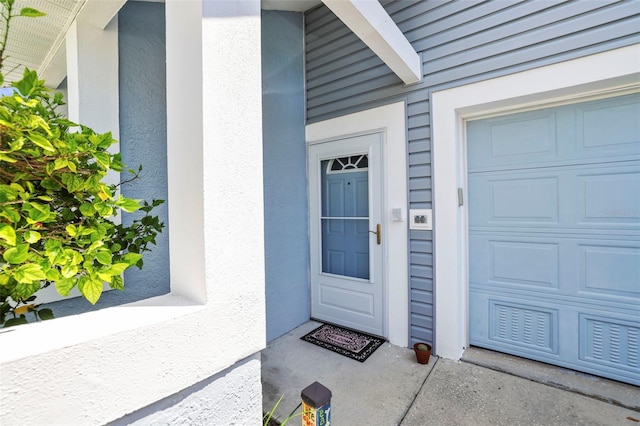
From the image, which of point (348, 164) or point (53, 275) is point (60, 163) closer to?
point (53, 275)

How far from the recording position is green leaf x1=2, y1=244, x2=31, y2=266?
24.4 inches

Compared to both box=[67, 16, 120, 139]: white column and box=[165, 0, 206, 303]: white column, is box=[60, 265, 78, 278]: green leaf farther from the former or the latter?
box=[67, 16, 120, 139]: white column

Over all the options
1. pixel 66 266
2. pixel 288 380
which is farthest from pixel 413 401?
pixel 66 266

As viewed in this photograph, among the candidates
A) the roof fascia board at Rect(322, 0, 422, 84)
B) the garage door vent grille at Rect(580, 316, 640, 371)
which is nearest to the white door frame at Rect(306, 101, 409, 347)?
the roof fascia board at Rect(322, 0, 422, 84)

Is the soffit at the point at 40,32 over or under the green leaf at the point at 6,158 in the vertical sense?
over

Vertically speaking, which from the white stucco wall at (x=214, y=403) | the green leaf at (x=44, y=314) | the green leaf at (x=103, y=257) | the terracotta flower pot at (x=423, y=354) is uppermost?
the green leaf at (x=103, y=257)

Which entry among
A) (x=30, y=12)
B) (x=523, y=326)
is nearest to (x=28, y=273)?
(x=30, y=12)

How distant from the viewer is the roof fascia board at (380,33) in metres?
1.76

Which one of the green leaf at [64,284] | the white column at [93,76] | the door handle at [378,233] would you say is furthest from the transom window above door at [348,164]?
the green leaf at [64,284]

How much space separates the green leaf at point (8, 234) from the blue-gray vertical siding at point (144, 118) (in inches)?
50.6

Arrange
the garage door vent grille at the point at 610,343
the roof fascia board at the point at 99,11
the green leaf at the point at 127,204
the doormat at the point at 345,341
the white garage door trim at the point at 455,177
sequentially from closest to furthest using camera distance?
the green leaf at the point at 127,204 → the roof fascia board at the point at 99,11 → the garage door vent grille at the point at 610,343 → the white garage door trim at the point at 455,177 → the doormat at the point at 345,341

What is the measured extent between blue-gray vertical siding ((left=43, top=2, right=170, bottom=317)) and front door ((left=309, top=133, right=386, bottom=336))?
1.65 meters

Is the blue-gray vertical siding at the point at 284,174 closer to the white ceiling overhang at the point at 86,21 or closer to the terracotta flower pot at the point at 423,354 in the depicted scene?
the white ceiling overhang at the point at 86,21

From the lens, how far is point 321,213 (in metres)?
3.28
